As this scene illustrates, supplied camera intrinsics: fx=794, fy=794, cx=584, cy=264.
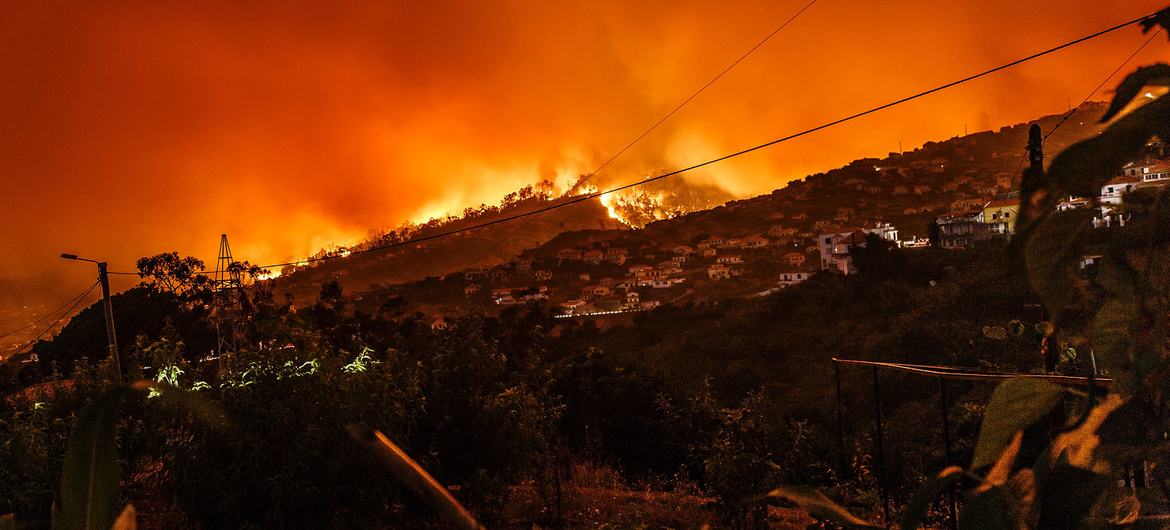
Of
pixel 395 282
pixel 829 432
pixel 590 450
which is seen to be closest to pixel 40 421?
pixel 590 450

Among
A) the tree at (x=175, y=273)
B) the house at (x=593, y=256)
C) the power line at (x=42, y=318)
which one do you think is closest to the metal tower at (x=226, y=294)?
the tree at (x=175, y=273)

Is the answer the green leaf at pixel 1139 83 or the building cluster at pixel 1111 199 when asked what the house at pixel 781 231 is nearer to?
the building cluster at pixel 1111 199

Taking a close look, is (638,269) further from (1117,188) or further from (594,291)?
(1117,188)

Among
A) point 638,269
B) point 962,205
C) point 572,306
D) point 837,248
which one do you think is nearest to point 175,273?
point 572,306

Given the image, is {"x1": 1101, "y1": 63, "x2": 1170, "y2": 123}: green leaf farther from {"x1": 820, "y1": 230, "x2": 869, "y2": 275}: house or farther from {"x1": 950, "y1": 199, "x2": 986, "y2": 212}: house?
{"x1": 950, "y1": 199, "x2": 986, "y2": 212}: house

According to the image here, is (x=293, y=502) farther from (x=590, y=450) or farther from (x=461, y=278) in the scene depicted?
(x=461, y=278)

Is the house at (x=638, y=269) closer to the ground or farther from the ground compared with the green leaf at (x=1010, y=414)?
farther from the ground

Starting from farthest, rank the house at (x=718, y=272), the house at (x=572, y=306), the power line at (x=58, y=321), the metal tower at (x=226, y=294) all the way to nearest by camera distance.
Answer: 1. the house at (x=718, y=272)
2. the house at (x=572, y=306)
3. the power line at (x=58, y=321)
4. the metal tower at (x=226, y=294)
